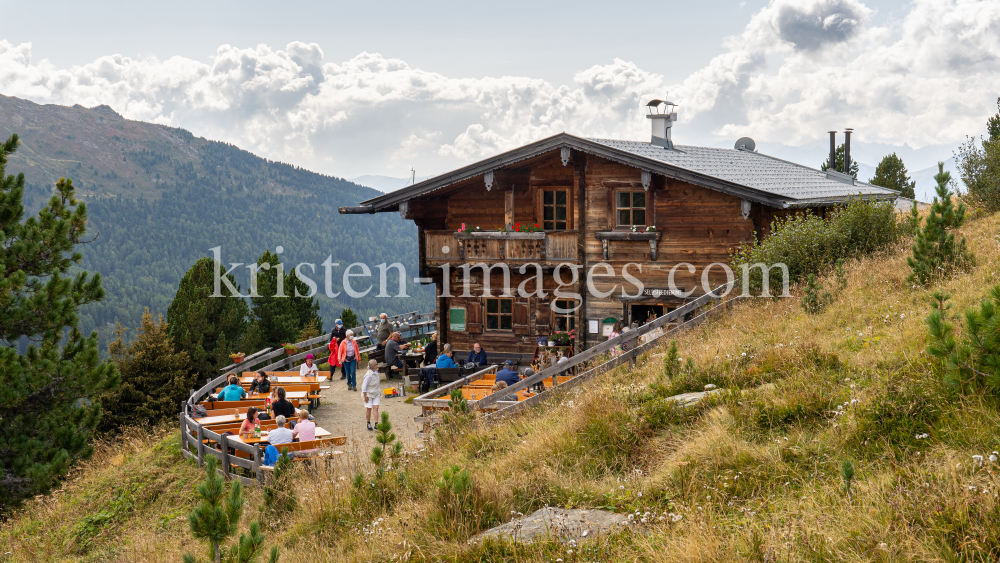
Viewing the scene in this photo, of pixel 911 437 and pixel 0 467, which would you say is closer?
pixel 911 437

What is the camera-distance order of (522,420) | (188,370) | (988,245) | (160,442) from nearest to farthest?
(522,420)
(988,245)
(160,442)
(188,370)

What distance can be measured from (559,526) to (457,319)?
1563cm

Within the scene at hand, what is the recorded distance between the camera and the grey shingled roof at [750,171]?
19.0 meters

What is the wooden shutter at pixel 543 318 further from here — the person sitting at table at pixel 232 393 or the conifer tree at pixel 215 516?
the conifer tree at pixel 215 516

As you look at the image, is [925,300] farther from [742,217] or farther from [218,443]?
[218,443]

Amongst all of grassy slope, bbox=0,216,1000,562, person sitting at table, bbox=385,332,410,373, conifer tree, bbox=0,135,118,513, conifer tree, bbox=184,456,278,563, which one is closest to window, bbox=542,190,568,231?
person sitting at table, bbox=385,332,410,373

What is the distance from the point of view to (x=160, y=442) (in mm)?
16844

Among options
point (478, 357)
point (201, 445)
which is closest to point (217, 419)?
point (201, 445)

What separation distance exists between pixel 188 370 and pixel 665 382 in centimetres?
2429

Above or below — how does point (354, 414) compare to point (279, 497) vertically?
below

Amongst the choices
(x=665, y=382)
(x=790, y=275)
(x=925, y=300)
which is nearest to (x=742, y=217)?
(x=790, y=275)

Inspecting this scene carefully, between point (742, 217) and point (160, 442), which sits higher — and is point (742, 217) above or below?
above

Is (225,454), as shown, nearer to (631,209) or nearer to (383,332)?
(383,332)

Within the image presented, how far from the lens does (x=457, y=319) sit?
2139 cm
